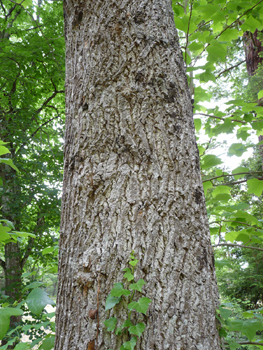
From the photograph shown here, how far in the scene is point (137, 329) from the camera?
0.72 m

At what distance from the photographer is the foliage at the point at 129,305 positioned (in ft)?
2.34

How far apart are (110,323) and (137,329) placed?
0.09 meters

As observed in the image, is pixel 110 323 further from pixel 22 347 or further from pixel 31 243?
pixel 31 243

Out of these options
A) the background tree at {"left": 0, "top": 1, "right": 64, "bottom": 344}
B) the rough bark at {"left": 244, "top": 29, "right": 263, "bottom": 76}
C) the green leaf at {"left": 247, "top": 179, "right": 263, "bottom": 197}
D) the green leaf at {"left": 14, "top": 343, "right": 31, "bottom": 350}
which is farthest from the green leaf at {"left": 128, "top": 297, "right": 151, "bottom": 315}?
the rough bark at {"left": 244, "top": 29, "right": 263, "bottom": 76}

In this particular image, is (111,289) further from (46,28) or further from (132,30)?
(46,28)

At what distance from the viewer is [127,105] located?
1.01 metres

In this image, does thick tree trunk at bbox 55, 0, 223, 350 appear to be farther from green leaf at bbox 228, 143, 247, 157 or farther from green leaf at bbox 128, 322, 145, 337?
green leaf at bbox 228, 143, 247, 157

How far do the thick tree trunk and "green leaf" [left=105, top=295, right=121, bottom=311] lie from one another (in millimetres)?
45

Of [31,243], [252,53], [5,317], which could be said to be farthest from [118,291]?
[252,53]

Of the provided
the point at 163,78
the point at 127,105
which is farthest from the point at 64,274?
the point at 163,78

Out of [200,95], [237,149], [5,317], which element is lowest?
[5,317]

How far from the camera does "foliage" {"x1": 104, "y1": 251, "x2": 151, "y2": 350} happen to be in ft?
2.34

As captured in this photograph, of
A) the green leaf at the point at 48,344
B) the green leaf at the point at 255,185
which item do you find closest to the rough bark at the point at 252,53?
the green leaf at the point at 255,185

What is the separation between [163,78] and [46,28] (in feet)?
22.3
